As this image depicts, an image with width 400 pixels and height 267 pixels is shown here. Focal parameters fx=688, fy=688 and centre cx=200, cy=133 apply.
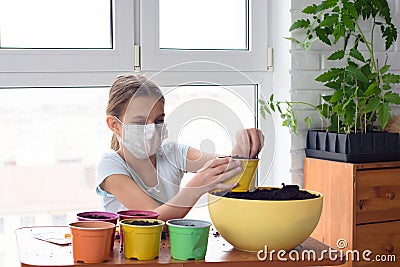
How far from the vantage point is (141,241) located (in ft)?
5.01

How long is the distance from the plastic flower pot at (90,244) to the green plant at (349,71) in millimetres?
1103

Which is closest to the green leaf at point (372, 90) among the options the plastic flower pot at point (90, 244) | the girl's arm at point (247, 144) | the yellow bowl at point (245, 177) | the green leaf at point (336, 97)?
the green leaf at point (336, 97)

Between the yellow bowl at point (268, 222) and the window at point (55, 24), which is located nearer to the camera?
the yellow bowl at point (268, 222)

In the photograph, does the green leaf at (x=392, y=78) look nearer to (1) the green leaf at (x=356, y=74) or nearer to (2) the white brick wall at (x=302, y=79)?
(1) the green leaf at (x=356, y=74)

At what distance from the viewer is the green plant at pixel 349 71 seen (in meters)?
2.55

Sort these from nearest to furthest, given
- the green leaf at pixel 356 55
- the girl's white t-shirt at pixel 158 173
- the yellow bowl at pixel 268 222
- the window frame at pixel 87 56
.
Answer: the yellow bowl at pixel 268 222 < the girl's white t-shirt at pixel 158 173 < the window frame at pixel 87 56 < the green leaf at pixel 356 55

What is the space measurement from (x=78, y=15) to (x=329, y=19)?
3.08ft

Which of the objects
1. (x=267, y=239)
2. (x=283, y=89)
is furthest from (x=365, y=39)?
(x=267, y=239)

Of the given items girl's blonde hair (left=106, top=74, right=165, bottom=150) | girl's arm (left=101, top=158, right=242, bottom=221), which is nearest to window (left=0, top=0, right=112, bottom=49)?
girl's blonde hair (left=106, top=74, right=165, bottom=150)

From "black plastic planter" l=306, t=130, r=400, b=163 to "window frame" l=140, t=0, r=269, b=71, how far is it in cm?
42

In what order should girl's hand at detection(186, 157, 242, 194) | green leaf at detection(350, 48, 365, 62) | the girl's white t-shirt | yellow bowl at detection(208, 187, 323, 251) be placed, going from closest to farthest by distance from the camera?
yellow bowl at detection(208, 187, 323, 251), girl's hand at detection(186, 157, 242, 194), the girl's white t-shirt, green leaf at detection(350, 48, 365, 62)

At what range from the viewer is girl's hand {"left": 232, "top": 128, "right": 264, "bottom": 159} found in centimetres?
183

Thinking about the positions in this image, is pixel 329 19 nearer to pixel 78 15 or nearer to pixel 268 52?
pixel 268 52

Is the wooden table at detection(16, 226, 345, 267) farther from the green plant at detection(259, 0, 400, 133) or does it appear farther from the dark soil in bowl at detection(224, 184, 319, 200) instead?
the green plant at detection(259, 0, 400, 133)
